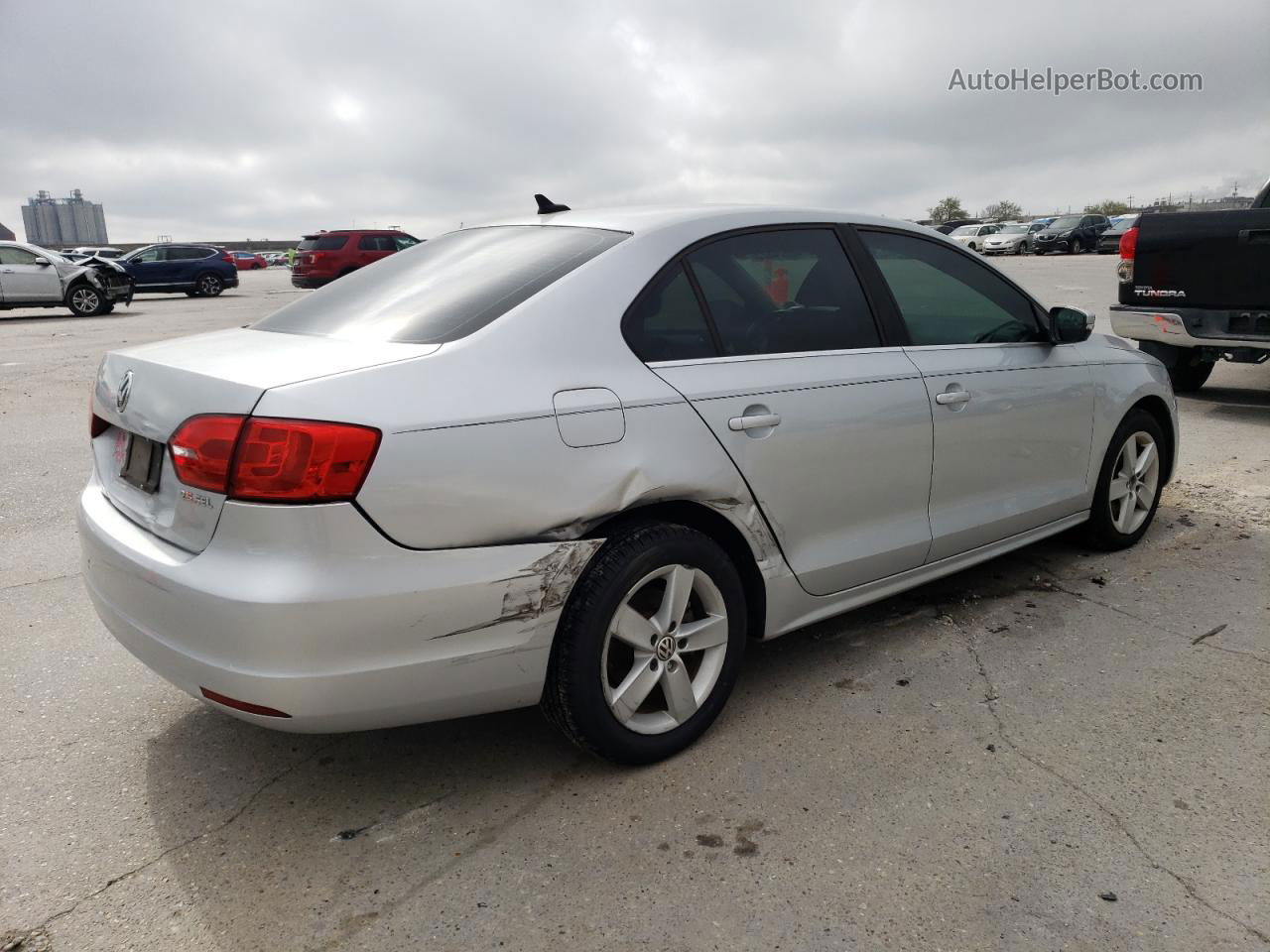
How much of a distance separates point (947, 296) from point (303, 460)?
258 centimetres

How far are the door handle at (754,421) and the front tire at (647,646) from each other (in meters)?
0.34

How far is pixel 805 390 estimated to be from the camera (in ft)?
10.3

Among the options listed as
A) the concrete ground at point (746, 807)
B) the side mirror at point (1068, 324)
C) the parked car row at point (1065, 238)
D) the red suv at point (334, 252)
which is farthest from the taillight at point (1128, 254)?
the parked car row at point (1065, 238)

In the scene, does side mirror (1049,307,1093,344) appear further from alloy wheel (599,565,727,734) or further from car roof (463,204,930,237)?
alloy wheel (599,565,727,734)

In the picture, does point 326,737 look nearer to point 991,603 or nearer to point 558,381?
point 558,381

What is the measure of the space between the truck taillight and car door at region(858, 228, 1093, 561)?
205 centimetres

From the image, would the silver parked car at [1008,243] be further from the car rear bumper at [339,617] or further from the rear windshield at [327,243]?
the car rear bumper at [339,617]

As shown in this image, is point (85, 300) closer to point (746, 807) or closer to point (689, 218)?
point (689, 218)

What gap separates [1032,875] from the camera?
239 cm

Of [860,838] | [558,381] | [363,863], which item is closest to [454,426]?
[558,381]

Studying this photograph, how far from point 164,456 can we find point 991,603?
122 inches

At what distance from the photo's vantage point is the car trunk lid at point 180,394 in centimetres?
242

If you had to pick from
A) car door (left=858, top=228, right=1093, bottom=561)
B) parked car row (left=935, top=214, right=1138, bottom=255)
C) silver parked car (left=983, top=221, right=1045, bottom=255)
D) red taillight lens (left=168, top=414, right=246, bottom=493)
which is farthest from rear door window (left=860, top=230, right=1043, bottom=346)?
silver parked car (left=983, top=221, right=1045, bottom=255)

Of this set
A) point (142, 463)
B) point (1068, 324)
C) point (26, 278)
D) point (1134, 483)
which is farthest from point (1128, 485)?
Result: point (26, 278)
